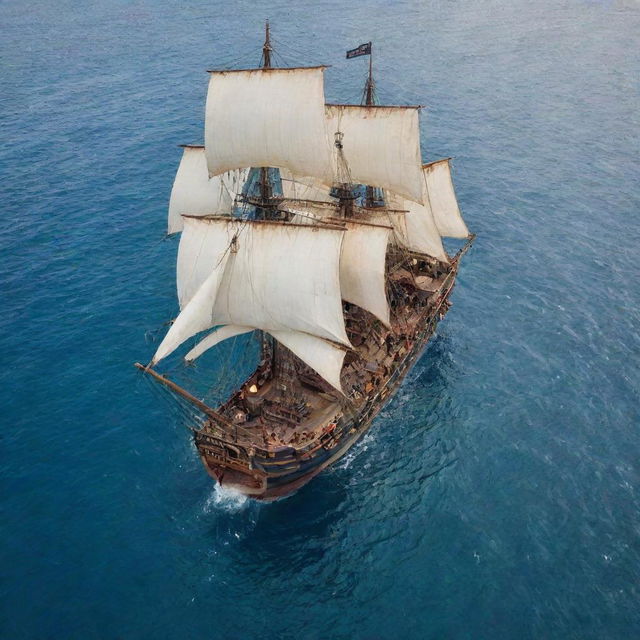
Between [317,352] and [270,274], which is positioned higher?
[270,274]

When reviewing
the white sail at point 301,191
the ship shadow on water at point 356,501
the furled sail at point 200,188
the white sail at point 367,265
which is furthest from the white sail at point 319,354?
the white sail at point 301,191

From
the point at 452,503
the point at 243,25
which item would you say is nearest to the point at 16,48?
the point at 243,25

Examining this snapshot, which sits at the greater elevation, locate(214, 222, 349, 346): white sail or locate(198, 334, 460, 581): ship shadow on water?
locate(214, 222, 349, 346): white sail

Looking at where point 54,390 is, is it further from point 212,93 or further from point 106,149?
point 106,149

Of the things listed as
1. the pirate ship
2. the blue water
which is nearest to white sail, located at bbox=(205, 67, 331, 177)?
the pirate ship

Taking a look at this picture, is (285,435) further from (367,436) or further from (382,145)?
(382,145)

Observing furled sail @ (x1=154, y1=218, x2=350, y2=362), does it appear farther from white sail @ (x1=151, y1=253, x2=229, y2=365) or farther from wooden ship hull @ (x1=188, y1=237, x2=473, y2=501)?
wooden ship hull @ (x1=188, y1=237, x2=473, y2=501)

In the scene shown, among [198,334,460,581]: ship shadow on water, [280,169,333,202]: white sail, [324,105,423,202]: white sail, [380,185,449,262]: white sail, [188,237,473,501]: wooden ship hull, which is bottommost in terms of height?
[198,334,460,581]: ship shadow on water

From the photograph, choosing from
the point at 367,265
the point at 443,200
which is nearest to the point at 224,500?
the point at 367,265
